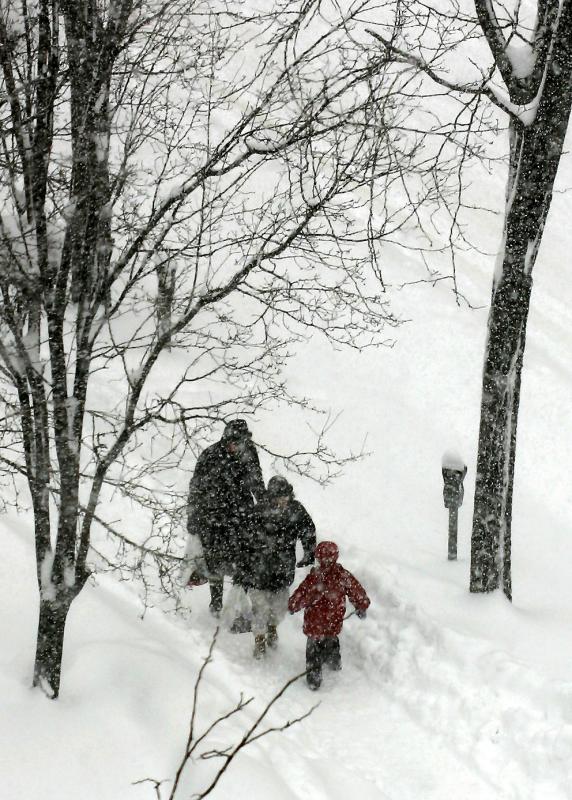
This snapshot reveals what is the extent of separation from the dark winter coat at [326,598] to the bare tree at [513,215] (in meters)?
1.11

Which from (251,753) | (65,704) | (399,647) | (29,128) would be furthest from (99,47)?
(399,647)

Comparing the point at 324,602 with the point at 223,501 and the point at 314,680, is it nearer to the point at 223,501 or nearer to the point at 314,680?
the point at 314,680

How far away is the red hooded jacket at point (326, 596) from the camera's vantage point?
6.74 m

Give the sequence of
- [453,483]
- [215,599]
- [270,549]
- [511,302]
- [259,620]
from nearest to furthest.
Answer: [511,302] → [259,620] → [270,549] → [215,599] → [453,483]

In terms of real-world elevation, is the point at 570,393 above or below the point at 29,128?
below

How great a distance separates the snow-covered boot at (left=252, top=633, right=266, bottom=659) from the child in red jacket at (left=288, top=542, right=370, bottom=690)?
0.40 metres

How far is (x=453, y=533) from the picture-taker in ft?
27.0

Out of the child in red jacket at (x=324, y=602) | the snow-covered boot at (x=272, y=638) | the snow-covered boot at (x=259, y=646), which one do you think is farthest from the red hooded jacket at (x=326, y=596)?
the snow-covered boot at (x=272, y=638)

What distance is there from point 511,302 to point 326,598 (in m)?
2.75

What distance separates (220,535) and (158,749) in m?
2.68

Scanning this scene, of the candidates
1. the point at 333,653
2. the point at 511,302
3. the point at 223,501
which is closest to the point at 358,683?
the point at 333,653

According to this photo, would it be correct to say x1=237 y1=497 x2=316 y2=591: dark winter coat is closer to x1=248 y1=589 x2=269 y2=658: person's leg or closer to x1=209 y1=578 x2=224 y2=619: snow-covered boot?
x1=248 y1=589 x2=269 y2=658: person's leg

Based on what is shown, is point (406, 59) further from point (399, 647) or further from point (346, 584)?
point (399, 647)

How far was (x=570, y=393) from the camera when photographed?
12492 millimetres
